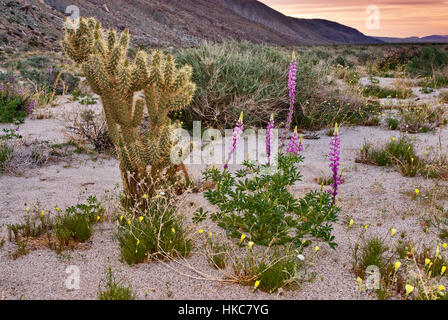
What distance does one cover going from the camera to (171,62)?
361 centimetres

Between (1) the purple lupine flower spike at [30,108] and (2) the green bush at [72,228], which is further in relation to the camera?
(1) the purple lupine flower spike at [30,108]

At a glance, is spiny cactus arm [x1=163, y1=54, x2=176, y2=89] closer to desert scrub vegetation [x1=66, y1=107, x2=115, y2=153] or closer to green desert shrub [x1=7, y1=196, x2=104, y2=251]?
green desert shrub [x1=7, y1=196, x2=104, y2=251]

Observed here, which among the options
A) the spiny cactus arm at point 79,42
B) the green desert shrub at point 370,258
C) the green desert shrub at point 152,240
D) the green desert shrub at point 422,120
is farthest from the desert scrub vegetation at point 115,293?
the green desert shrub at point 422,120

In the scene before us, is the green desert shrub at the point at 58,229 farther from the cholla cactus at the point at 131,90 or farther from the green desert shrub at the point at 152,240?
the cholla cactus at the point at 131,90

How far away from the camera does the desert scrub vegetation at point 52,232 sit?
3.33 meters

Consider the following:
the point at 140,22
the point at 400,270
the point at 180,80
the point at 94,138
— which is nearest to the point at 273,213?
the point at 400,270

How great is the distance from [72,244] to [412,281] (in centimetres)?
268

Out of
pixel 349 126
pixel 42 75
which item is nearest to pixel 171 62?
pixel 349 126

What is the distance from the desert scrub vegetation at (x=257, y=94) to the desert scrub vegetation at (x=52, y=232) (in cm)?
390

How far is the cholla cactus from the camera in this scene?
3527 mm

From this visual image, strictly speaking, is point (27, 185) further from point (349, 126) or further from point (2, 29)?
point (2, 29)

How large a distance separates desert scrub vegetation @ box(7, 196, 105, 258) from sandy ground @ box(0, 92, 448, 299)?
0.08m

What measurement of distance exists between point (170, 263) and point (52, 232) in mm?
1247

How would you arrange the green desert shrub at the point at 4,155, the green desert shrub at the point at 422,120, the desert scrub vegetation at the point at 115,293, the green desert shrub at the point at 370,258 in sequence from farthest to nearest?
the green desert shrub at the point at 422,120 → the green desert shrub at the point at 4,155 → the green desert shrub at the point at 370,258 → the desert scrub vegetation at the point at 115,293
